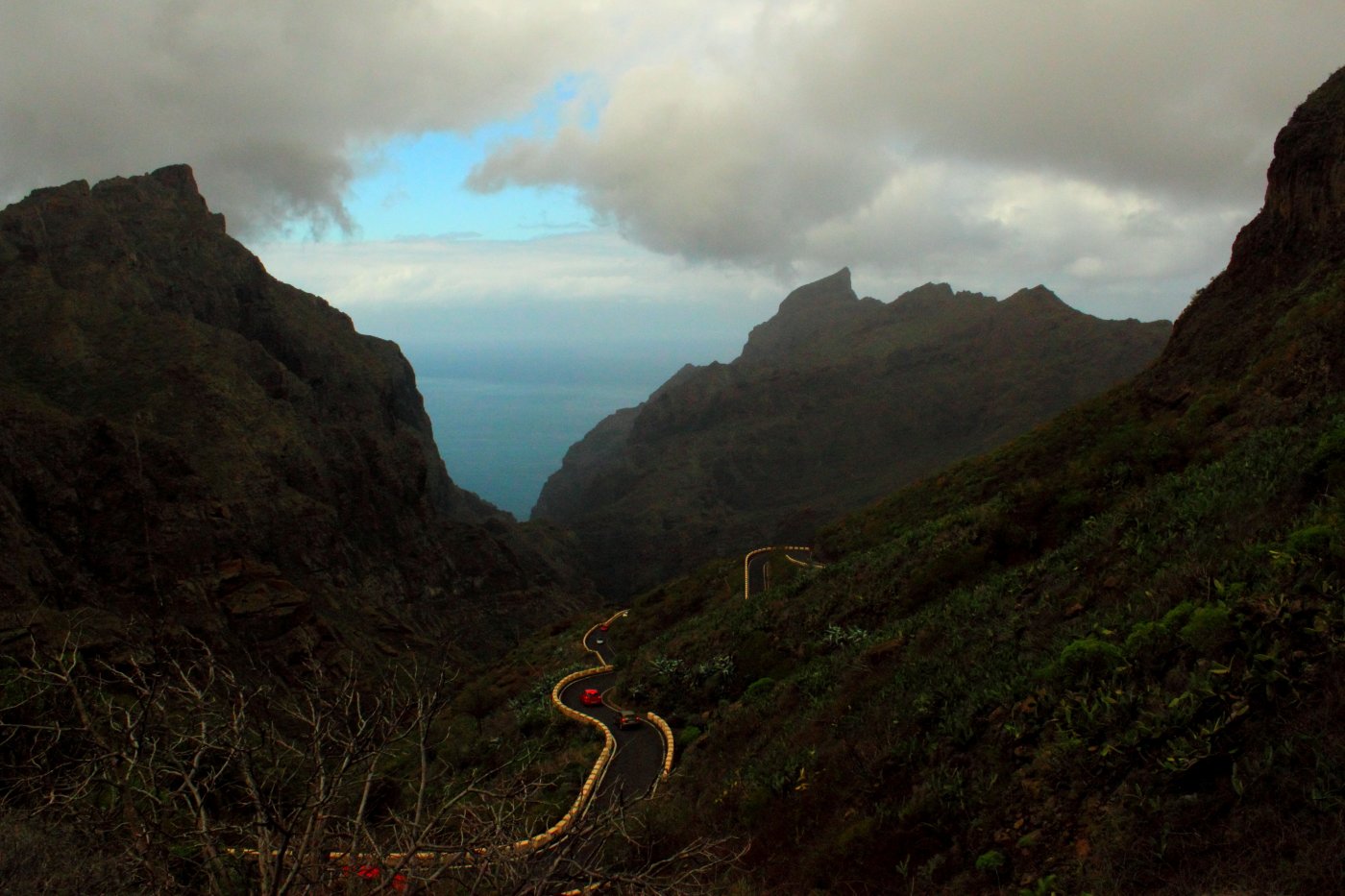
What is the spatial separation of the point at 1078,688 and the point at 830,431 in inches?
6392

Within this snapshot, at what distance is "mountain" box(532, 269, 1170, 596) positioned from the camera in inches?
5335

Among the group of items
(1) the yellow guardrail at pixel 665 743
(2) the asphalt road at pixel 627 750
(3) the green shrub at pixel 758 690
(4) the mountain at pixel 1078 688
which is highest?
(4) the mountain at pixel 1078 688

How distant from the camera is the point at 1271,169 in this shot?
1635 inches

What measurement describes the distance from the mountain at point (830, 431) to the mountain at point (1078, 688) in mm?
85061

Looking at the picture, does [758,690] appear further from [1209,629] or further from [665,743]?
[1209,629]

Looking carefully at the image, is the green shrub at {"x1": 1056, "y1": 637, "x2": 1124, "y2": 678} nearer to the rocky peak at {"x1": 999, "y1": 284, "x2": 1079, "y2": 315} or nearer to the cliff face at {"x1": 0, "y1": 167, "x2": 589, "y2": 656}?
the cliff face at {"x1": 0, "y1": 167, "x2": 589, "y2": 656}

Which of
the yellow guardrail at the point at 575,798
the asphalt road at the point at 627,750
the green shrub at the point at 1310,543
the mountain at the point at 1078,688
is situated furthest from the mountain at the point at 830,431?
the green shrub at the point at 1310,543

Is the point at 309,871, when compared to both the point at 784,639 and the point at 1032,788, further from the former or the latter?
the point at 784,639

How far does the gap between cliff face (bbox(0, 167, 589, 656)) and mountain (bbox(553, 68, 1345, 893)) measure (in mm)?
26773

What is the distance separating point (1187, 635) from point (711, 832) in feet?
30.1

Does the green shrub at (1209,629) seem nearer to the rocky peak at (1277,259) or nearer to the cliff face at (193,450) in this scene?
the rocky peak at (1277,259)

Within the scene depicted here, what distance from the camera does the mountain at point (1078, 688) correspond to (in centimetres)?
945

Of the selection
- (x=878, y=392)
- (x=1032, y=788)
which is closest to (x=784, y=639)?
(x=1032, y=788)

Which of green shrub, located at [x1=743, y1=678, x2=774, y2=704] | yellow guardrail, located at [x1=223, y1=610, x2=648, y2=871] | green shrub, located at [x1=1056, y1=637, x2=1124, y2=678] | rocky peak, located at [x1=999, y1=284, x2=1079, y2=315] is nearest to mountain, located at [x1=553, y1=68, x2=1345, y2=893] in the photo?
green shrub, located at [x1=1056, y1=637, x2=1124, y2=678]
